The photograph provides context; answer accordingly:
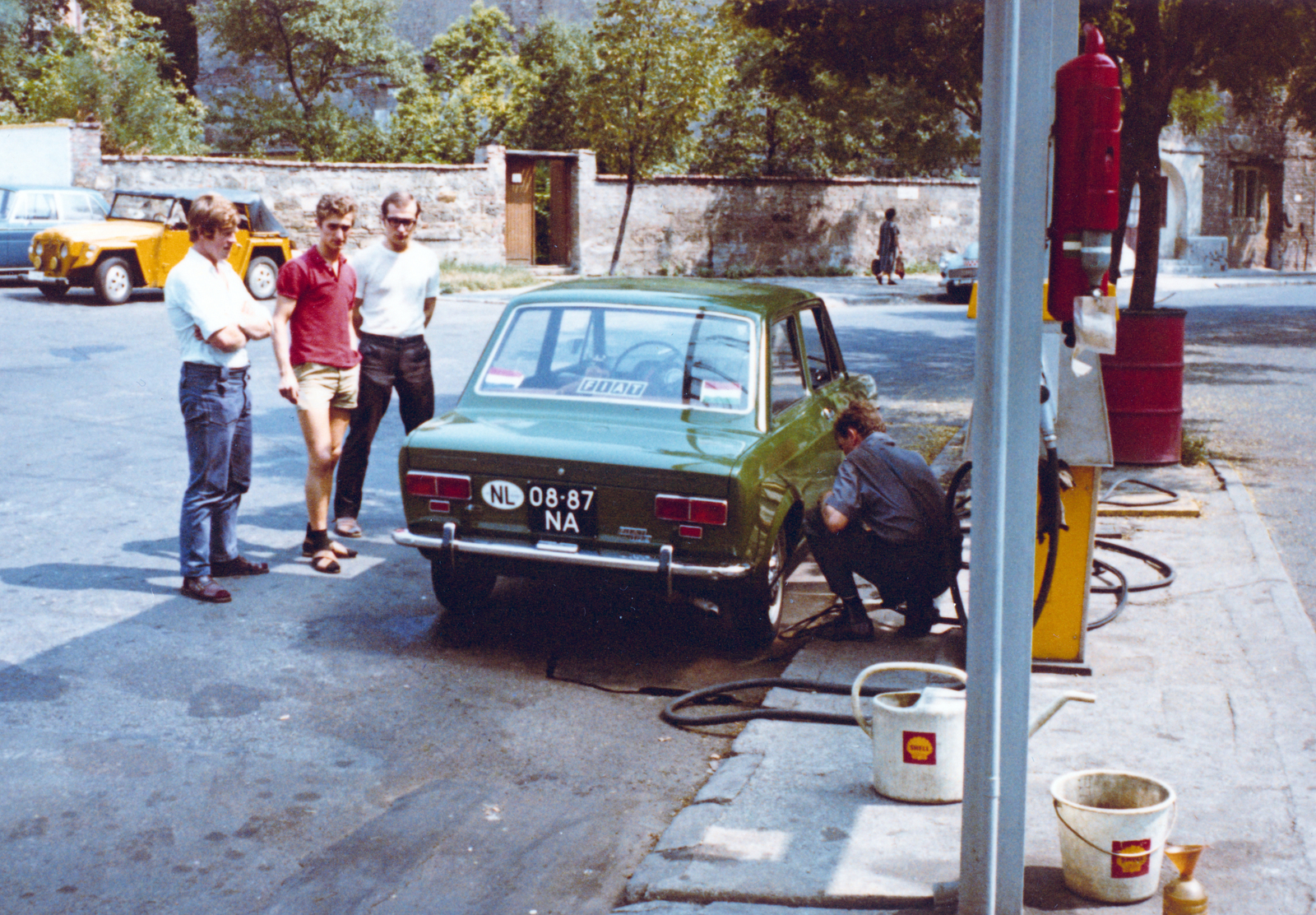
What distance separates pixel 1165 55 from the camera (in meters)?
10.1

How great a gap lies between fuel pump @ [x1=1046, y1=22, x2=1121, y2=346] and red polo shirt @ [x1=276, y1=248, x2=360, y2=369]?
4642 millimetres

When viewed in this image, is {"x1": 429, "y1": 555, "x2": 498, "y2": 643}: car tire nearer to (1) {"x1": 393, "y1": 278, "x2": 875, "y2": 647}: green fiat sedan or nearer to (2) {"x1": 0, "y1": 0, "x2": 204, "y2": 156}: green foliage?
(1) {"x1": 393, "y1": 278, "x2": 875, "y2": 647}: green fiat sedan

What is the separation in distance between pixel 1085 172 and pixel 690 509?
245cm

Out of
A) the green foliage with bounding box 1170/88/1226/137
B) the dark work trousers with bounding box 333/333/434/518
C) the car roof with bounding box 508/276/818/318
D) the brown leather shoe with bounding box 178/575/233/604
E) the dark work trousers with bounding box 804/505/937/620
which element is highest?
the green foliage with bounding box 1170/88/1226/137

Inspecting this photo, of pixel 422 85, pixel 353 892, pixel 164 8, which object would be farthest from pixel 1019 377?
pixel 164 8

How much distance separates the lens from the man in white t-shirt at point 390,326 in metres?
7.33

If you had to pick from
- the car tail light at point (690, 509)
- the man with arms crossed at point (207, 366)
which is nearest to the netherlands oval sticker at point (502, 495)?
the car tail light at point (690, 509)

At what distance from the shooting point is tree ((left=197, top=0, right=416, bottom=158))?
1208 inches

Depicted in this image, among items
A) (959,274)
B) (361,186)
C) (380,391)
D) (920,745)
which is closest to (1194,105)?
(959,274)

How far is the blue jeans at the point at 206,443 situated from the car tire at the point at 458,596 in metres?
1.20

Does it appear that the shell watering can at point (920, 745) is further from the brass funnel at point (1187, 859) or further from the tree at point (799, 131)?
the tree at point (799, 131)

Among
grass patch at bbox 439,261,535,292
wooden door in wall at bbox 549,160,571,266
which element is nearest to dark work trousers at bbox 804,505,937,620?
grass patch at bbox 439,261,535,292

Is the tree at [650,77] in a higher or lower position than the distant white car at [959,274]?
higher

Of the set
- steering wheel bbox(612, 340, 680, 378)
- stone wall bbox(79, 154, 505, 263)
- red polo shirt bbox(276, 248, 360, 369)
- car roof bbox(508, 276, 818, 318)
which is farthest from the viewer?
stone wall bbox(79, 154, 505, 263)
